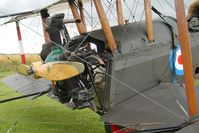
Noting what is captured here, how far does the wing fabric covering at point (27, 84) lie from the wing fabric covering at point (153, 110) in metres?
2.52

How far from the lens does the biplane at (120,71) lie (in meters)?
4.54

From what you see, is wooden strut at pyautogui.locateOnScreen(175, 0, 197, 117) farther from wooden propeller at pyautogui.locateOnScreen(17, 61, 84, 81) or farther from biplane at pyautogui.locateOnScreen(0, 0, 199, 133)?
wooden propeller at pyautogui.locateOnScreen(17, 61, 84, 81)

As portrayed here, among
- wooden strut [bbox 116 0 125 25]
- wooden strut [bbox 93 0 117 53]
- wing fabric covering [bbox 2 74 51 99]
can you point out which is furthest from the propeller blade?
wing fabric covering [bbox 2 74 51 99]

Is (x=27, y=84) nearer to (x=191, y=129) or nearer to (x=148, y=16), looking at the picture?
(x=148, y=16)

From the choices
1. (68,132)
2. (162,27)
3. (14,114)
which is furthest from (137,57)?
(14,114)

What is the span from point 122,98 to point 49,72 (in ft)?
3.74

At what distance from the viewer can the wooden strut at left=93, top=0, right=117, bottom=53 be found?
4.83 metres

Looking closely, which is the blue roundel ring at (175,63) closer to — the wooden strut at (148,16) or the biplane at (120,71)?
the biplane at (120,71)

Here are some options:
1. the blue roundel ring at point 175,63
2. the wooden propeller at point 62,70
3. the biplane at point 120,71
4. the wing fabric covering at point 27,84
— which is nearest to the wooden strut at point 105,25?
the biplane at point 120,71

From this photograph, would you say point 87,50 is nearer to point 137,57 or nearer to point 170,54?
point 137,57

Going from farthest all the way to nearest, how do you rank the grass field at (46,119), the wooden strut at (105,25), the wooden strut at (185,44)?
the grass field at (46,119) → the wooden strut at (105,25) → the wooden strut at (185,44)

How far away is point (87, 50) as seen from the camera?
17.2 feet

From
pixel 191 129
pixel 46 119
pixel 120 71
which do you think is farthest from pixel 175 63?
pixel 46 119

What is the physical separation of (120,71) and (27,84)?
3.38 m
